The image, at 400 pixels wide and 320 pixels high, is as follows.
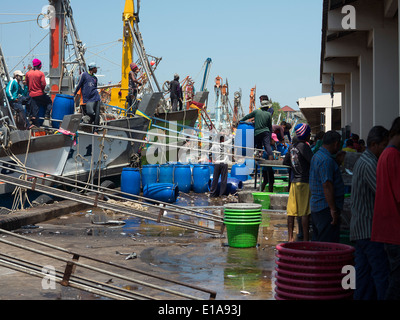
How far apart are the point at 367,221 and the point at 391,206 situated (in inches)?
22.6

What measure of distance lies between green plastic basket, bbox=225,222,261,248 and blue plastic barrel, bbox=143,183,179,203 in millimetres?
7091

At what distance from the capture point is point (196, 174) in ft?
62.7

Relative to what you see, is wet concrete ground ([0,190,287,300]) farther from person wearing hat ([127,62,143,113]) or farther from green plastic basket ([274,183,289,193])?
person wearing hat ([127,62,143,113])

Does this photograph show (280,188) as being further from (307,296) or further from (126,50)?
(126,50)

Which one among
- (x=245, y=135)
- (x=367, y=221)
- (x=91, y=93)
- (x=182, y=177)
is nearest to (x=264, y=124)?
(x=245, y=135)

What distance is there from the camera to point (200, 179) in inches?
750

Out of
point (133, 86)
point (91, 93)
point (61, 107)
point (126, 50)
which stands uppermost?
point (126, 50)

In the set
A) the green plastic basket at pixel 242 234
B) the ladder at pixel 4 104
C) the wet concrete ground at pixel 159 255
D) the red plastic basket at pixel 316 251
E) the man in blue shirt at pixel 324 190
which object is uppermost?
the ladder at pixel 4 104

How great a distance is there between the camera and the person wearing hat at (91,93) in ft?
51.8

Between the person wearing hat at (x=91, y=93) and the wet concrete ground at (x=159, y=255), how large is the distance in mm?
4145

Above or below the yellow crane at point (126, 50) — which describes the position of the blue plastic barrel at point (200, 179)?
below

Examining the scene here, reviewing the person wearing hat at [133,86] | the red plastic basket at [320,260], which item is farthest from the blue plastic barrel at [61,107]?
the red plastic basket at [320,260]

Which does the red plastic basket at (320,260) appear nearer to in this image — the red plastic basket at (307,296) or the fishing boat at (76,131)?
the red plastic basket at (307,296)
